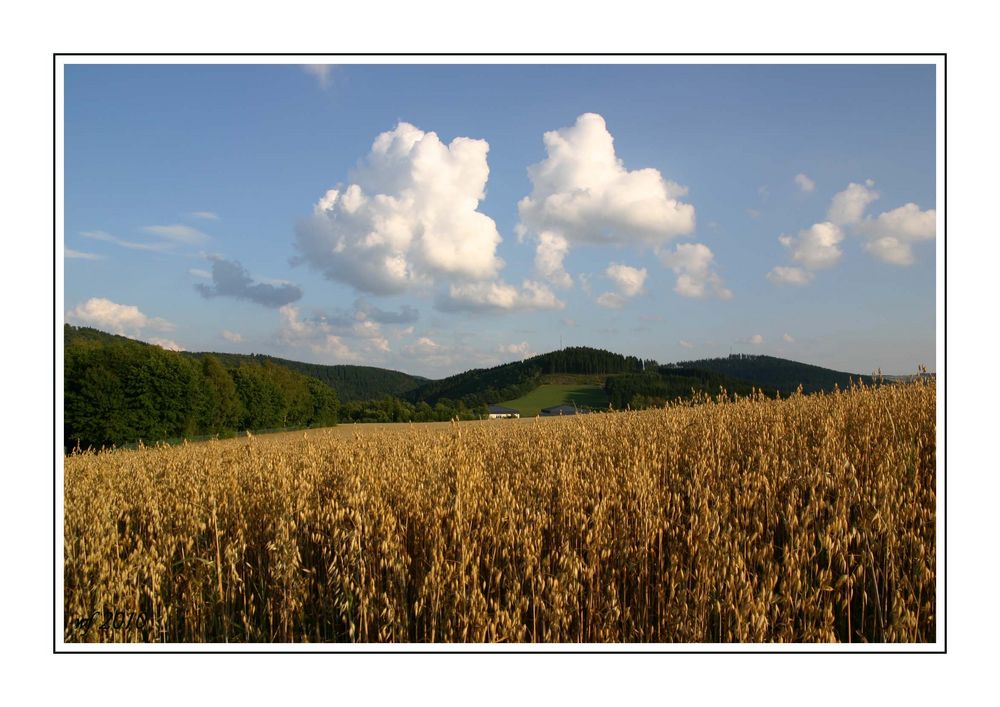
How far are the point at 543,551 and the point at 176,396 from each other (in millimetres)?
10200

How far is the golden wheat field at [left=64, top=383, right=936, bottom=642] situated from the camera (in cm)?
224

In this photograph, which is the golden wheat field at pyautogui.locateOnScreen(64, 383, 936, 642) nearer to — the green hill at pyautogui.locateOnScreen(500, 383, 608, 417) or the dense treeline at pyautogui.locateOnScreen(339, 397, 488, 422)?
the green hill at pyautogui.locateOnScreen(500, 383, 608, 417)

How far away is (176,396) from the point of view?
10.4m

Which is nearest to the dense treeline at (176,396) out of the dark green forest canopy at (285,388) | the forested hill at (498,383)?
the dark green forest canopy at (285,388)

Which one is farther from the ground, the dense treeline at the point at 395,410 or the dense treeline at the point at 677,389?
the dense treeline at the point at 677,389

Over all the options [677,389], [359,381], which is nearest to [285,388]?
[359,381]

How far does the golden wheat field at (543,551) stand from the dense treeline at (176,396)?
6.58ft

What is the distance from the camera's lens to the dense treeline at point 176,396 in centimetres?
758

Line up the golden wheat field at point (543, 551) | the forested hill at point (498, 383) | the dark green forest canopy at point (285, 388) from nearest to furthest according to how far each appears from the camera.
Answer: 1. the golden wheat field at point (543, 551)
2. the dark green forest canopy at point (285, 388)
3. the forested hill at point (498, 383)

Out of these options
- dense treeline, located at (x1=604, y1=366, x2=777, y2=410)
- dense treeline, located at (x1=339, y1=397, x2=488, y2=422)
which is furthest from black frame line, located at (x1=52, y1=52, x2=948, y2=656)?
dense treeline, located at (x1=339, y1=397, x2=488, y2=422)
